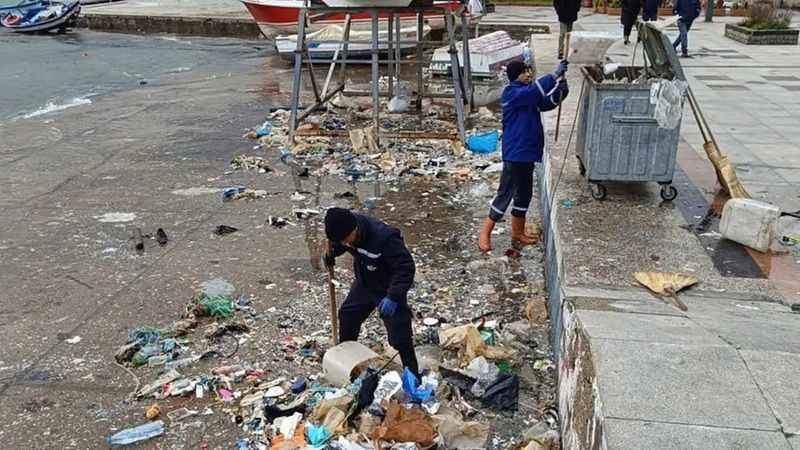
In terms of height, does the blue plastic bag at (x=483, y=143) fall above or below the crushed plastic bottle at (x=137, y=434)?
above

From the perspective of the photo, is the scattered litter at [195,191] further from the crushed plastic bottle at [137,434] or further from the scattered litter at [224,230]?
the crushed plastic bottle at [137,434]

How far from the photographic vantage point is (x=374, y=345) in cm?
482

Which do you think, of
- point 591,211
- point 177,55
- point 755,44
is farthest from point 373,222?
point 177,55

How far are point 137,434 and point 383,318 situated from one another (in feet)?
4.87

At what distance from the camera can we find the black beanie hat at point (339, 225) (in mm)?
3809

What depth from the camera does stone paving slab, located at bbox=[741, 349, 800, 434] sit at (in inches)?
109

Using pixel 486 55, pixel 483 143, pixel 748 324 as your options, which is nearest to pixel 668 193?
pixel 748 324

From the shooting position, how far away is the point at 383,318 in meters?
4.08

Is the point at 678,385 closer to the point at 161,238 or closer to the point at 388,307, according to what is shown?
the point at 388,307

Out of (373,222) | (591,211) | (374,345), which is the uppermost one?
(373,222)

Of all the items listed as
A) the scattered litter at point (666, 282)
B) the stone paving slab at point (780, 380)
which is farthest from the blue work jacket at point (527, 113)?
the stone paving slab at point (780, 380)

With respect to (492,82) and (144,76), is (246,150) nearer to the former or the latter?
(492,82)

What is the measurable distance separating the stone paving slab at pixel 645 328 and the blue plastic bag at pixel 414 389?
97cm

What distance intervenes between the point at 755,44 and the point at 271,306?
15.8 m
